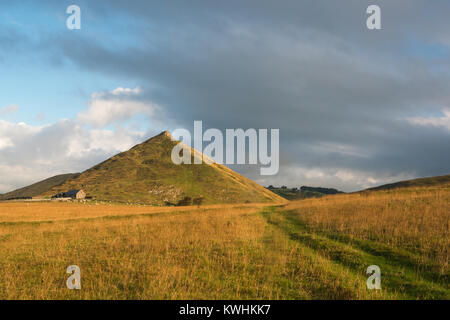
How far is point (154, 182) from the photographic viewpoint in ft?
510

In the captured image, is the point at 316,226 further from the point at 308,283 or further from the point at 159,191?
the point at 159,191

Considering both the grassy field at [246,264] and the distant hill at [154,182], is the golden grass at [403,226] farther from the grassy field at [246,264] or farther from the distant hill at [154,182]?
the distant hill at [154,182]

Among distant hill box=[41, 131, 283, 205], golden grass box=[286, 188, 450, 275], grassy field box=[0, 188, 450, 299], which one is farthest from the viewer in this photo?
distant hill box=[41, 131, 283, 205]

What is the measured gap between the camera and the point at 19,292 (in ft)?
31.9

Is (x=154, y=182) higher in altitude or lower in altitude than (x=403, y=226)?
higher

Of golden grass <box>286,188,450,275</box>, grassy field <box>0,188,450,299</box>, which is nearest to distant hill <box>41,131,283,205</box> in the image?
golden grass <box>286,188,450,275</box>

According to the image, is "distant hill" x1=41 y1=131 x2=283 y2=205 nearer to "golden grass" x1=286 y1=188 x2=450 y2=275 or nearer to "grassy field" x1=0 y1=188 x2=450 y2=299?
"golden grass" x1=286 y1=188 x2=450 y2=275

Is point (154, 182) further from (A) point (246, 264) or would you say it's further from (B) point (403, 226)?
(A) point (246, 264)

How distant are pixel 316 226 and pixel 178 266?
14808mm

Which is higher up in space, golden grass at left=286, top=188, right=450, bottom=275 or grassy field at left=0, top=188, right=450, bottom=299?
golden grass at left=286, top=188, right=450, bottom=275

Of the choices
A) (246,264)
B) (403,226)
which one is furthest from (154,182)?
(246,264)

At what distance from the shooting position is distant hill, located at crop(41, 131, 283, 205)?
139562 millimetres
